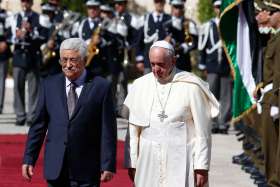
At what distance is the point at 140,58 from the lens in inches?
689

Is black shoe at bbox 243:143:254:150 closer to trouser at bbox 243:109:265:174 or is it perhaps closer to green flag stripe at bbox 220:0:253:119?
trouser at bbox 243:109:265:174

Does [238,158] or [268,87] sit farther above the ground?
[268,87]

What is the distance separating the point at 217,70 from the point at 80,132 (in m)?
9.94

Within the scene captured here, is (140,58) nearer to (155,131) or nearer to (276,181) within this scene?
(276,181)

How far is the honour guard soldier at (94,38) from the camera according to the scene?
17609 millimetres

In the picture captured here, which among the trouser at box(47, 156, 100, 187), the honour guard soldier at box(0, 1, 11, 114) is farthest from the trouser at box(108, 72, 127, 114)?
the trouser at box(47, 156, 100, 187)

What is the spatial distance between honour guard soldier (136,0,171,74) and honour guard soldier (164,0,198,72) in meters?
0.13

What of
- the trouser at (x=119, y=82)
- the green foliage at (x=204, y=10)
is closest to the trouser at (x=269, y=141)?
the trouser at (x=119, y=82)

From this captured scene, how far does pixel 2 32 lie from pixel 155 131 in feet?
34.7

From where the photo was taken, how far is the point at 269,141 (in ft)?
32.7

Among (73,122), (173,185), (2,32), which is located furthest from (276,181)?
(2,32)

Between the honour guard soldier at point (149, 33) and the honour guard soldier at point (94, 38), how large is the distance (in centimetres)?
66

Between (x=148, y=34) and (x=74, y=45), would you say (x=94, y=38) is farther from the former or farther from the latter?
(x=74, y=45)

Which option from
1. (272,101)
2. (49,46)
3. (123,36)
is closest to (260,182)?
(272,101)
